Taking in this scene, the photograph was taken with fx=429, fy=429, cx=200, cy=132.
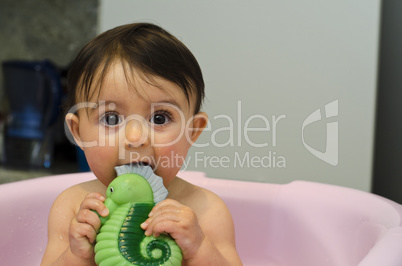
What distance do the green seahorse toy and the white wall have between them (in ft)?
2.11

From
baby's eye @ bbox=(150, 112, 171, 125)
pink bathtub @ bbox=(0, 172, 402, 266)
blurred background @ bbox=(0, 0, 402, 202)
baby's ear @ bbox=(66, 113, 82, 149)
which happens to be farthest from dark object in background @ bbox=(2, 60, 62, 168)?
baby's eye @ bbox=(150, 112, 171, 125)

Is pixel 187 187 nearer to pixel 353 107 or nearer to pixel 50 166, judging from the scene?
pixel 353 107

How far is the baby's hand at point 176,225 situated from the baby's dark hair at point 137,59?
190 millimetres

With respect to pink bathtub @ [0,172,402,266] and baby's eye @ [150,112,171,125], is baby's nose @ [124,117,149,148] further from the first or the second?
pink bathtub @ [0,172,402,266]

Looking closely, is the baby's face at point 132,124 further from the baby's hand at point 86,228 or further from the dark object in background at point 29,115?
the dark object in background at point 29,115

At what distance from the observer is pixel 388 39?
131 cm

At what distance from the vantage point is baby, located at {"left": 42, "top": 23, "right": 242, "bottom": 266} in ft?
1.82

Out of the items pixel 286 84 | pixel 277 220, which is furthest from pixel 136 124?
pixel 286 84

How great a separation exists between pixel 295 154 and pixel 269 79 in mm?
217

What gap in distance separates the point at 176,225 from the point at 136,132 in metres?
0.14

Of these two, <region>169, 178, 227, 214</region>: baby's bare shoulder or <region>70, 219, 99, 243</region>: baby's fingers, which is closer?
<region>70, 219, 99, 243</region>: baby's fingers

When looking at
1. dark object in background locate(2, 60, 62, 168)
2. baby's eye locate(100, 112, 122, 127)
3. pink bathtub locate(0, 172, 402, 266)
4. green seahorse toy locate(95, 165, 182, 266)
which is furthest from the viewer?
dark object in background locate(2, 60, 62, 168)

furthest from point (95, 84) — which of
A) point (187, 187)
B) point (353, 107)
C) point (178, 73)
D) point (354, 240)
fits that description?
point (353, 107)

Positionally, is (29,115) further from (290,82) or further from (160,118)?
(160,118)
